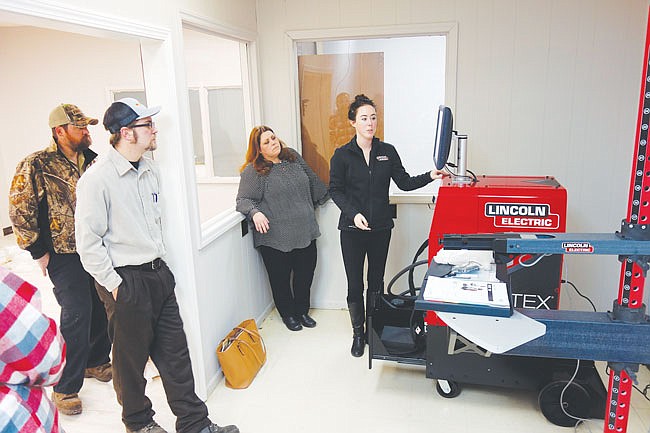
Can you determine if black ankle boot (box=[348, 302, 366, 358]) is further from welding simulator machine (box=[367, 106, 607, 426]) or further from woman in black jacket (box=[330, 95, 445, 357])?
welding simulator machine (box=[367, 106, 607, 426])

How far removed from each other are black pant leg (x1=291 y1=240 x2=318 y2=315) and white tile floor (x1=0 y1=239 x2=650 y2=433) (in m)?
0.47

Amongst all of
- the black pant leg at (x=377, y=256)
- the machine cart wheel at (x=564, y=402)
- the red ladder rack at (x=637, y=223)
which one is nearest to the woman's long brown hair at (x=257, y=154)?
the black pant leg at (x=377, y=256)

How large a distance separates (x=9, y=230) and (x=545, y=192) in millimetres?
6210

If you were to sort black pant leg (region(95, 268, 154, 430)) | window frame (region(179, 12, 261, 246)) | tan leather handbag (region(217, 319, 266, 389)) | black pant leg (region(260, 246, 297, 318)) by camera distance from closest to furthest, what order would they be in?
black pant leg (region(95, 268, 154, 430)) → window frame (region(179, 12, 261, 246)) → tan leather handbag (region(217, 319, 266, 389)) → black pant leg (region(260, 246, 297, 318))

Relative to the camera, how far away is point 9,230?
246 inches

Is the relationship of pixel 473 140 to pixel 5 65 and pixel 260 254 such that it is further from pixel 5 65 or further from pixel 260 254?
pixel 5 65

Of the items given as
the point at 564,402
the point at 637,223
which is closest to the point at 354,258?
the point at 564,402

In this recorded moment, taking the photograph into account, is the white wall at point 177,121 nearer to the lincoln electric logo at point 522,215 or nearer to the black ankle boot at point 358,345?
the black ankle boot at point 358,345

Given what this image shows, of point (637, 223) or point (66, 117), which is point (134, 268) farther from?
point (637, 223)

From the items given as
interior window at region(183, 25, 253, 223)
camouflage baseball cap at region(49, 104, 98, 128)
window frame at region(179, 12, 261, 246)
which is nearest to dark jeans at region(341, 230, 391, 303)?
window frame at region(179, 12, 261, 246)

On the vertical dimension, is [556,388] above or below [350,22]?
below

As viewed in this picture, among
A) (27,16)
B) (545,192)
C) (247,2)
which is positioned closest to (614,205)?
(545,192)

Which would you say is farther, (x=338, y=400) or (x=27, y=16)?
(x=338, y=400)

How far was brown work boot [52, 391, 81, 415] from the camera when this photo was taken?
8.91ft
